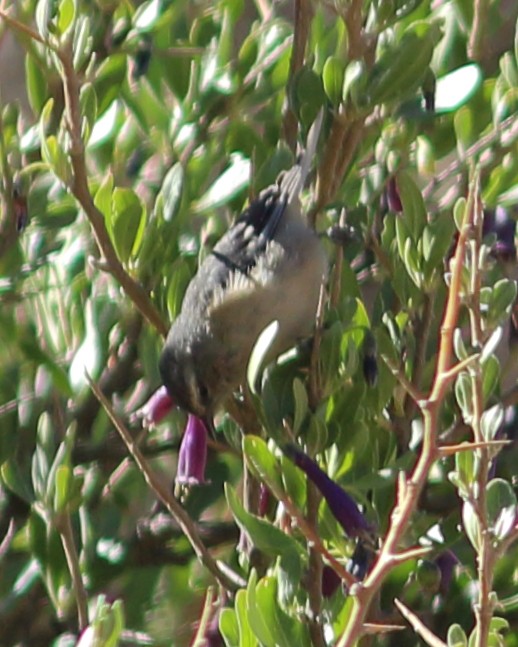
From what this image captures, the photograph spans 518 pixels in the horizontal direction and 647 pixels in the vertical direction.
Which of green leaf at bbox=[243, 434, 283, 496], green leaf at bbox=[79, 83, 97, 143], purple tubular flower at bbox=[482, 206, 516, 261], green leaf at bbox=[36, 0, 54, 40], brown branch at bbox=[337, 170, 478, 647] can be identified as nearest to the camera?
brown branch at bbox=[337, 170, 478, 647]

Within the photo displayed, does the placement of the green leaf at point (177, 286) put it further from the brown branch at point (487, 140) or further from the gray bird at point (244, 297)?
the brown branch at point (487, 140)

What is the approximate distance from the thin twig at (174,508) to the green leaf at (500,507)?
0.90ft

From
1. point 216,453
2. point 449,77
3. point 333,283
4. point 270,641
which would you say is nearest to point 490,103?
point 449,77

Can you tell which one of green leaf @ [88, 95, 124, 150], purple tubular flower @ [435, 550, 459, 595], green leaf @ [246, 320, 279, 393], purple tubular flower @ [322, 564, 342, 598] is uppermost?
green leaf @ [88, 95, 124, 150]

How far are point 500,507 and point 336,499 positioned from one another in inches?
5.9

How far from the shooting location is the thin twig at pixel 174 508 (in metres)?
1.00

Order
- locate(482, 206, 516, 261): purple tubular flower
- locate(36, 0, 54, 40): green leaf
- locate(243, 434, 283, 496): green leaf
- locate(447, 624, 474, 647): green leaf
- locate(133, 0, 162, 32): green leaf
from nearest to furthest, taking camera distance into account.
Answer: locate(447, 624, 474, 647): green leaf < locate(243, 434, 283, 496): green leaf < locate(36, 0, 54, 40): green leaf < locate(482, 206, 516, 261): purple tubular flower < locate(133, 0, 162, 32): green leaf

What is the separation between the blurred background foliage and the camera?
1.14 metres

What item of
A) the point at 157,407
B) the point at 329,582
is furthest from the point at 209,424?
the point at 329,582

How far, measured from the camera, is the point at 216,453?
1.54 m

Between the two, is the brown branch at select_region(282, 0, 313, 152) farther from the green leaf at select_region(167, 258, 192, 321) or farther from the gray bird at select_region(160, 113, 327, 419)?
the green leaf at select_region(167, 258, 192, 321)

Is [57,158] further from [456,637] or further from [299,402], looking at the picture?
[456,637]

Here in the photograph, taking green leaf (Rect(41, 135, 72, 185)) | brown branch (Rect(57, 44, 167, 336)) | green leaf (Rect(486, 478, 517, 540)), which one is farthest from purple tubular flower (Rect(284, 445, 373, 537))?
green leaf (Rect(41, 135, 72, 185))

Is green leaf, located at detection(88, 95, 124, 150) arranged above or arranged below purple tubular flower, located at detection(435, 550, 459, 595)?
above
